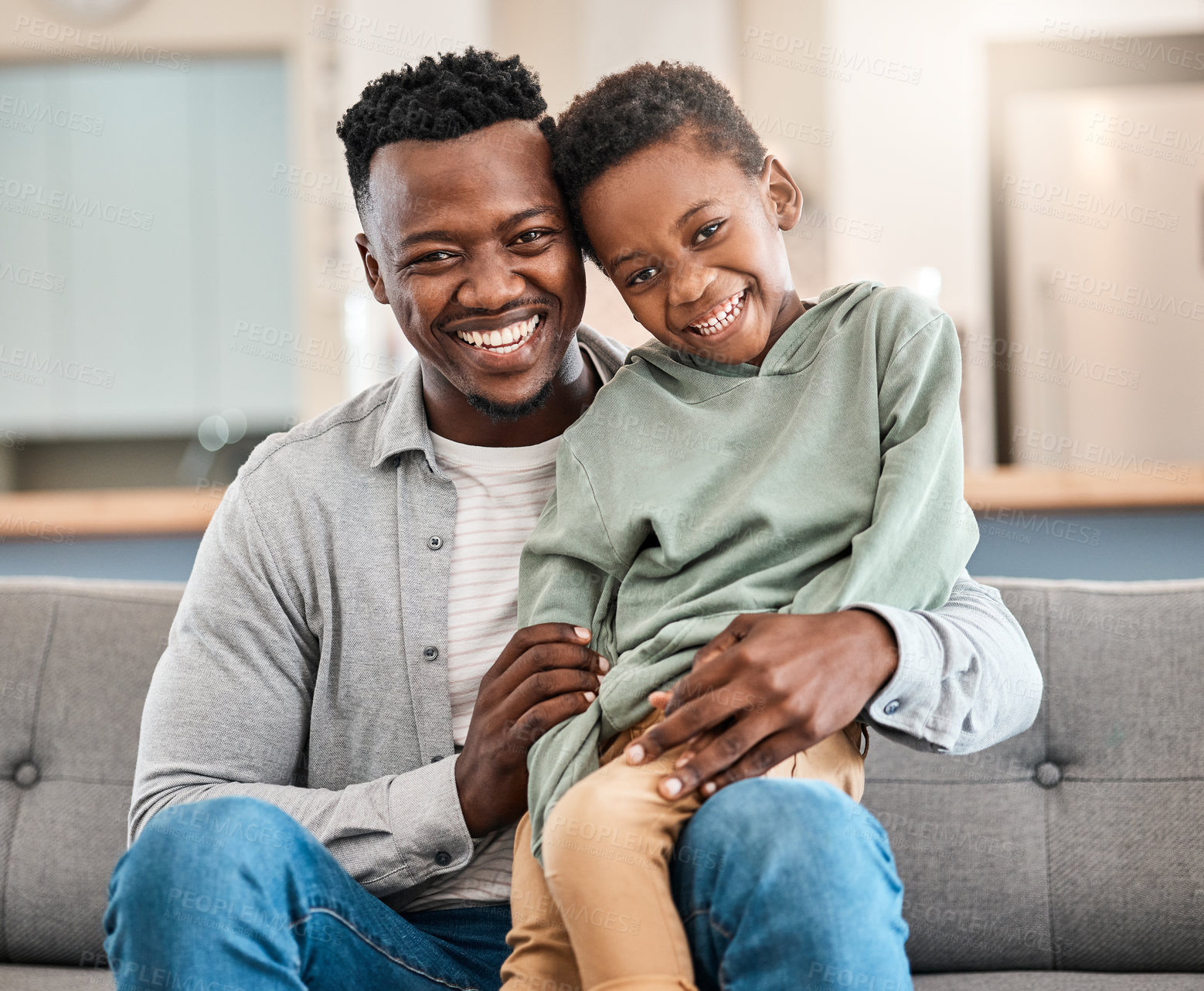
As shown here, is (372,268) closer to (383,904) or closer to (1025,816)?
(383,904)

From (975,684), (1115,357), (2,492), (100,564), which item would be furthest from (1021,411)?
(2,492)

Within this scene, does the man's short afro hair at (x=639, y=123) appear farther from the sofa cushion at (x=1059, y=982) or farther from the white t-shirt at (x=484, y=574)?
the sofa cushion at (x=1059, y=982)

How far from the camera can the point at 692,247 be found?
1165mm

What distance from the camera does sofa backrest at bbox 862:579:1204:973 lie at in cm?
141

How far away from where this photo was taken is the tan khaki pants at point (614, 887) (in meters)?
0.87

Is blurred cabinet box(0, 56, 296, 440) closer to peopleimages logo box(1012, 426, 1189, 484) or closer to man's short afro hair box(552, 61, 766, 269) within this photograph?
peopleimages logo box(1012, 426, 1189, 484)

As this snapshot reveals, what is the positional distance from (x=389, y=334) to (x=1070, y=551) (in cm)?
242

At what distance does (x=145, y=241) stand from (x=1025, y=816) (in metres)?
4.06

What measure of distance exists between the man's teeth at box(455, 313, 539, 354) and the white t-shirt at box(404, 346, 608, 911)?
123 millimetres

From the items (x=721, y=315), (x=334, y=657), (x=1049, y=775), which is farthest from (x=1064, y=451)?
(x=334, y=657)

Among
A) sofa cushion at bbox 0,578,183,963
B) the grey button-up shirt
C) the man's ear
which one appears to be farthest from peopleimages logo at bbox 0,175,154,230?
the grey button-up shirt

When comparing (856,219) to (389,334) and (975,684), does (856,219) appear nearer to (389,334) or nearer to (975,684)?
(389,334)

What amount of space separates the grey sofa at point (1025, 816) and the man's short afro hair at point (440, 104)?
0.78 meters

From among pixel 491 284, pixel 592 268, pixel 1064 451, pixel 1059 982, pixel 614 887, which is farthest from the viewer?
pixel 1064 451
